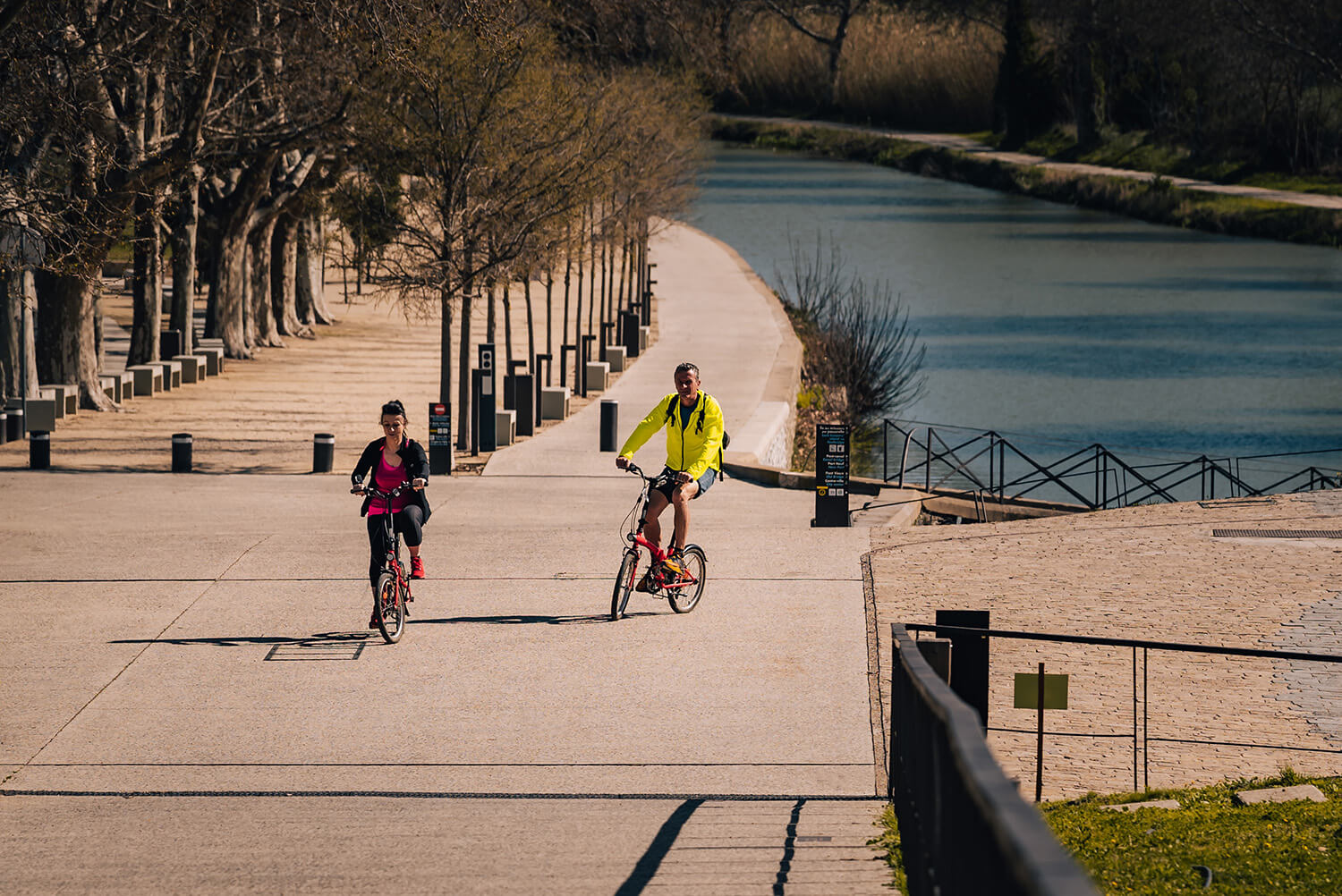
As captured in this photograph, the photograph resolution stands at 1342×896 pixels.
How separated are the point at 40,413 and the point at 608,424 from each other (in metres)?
7.95

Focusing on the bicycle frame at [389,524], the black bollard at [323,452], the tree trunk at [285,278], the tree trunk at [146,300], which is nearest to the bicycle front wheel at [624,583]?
the bicycle frame at [389,524]

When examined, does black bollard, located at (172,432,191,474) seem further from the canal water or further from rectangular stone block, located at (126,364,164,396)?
the canal water

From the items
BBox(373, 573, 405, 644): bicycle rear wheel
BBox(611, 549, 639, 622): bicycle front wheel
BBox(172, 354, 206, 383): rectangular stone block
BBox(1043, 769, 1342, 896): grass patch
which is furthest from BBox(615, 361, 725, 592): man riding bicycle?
BBox(172, 354, 206, 383): rectangular stone block

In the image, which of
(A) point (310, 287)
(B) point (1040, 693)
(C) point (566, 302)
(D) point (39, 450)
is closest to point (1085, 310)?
(C) point (566, 302)

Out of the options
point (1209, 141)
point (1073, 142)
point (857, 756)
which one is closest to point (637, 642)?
point (857, 756)

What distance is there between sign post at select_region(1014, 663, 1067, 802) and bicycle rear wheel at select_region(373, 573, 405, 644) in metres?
4.20

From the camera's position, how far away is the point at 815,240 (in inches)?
2469

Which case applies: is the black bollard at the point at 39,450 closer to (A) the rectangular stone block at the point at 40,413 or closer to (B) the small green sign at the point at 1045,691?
(A) the rectangular stone block at the point at 40,413

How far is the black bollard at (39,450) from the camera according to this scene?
1942 centimetres

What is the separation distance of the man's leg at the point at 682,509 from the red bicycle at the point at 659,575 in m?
0.10

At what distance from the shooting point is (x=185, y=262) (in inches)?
1193

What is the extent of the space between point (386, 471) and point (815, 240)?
53302 mm

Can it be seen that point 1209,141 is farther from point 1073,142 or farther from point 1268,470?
point 1268,470

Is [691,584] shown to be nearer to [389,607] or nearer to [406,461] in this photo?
[389,607]
